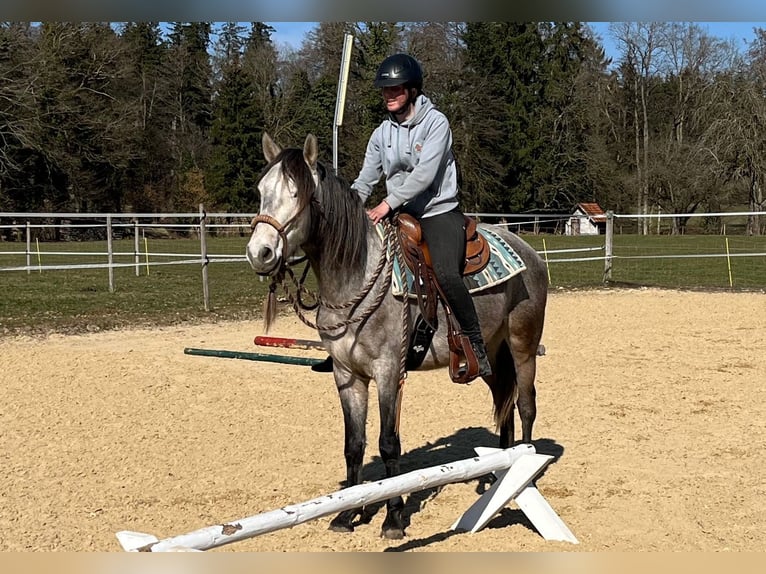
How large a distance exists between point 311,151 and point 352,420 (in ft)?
4.84

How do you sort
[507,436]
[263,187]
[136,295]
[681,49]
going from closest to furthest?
1. [263,187]
2. [507,436]
3. [136,295]
4. [681,49]

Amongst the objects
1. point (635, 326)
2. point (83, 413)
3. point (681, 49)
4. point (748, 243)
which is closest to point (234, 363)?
point (83, 413)

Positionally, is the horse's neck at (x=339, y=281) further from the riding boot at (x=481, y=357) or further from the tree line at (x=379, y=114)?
the tree line at (x=379, y=114)

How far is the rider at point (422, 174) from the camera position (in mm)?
3877

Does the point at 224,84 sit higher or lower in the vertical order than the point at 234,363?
higher

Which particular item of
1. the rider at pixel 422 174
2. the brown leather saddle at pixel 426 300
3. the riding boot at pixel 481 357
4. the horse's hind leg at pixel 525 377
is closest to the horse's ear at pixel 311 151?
the rider at pixel 422 174

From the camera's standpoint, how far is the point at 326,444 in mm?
5590

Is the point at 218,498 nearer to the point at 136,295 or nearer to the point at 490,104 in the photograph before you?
the point at 136,295

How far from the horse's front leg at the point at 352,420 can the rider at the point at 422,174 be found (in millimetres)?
668

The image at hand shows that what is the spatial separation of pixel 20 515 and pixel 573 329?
809 cm

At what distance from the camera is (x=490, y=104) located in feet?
127

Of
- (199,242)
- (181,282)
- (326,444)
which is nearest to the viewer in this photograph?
(326,444)

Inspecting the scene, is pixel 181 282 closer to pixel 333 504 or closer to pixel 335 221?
pixel 335 221

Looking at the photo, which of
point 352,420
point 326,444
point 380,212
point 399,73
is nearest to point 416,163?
point 380,212
